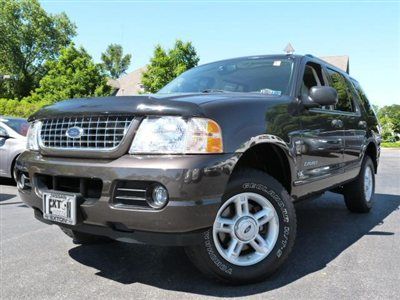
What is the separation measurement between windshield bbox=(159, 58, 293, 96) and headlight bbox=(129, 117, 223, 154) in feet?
4.19

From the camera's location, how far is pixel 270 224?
Result: 3.37 meters

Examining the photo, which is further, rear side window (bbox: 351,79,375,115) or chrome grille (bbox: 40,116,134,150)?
rear side window (bbox: 351,79,375,115)

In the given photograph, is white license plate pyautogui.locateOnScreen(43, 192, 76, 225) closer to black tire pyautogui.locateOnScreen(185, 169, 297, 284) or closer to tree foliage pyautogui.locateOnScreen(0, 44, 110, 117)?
black tire pyautogui.locateOnScreen(185, 169, 297, 284)

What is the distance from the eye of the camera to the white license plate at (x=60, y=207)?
9.91 ft

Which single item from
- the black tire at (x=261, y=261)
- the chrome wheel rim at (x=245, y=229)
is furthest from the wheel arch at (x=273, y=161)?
the chrome wheel rim at (x=245, y=229)

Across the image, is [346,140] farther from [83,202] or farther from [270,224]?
[83,202]

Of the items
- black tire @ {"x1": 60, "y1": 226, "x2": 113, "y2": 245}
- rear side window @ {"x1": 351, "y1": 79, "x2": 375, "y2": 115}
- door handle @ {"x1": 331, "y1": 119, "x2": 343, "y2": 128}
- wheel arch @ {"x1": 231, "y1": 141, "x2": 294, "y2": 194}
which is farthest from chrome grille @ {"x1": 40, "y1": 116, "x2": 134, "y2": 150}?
rear side window @ {"x1": 351, "y1": 79, "x2": 375, "y2": 115}

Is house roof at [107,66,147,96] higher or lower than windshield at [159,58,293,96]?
higher

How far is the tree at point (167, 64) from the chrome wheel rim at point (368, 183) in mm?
24436

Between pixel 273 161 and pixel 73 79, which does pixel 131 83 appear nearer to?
pixel 73 79

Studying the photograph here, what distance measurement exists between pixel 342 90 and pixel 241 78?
169cm

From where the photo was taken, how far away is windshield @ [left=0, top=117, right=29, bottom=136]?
342 inches

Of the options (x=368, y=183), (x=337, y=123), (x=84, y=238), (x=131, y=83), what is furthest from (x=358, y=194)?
(x=131, y=83)

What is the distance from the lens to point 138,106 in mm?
2924
